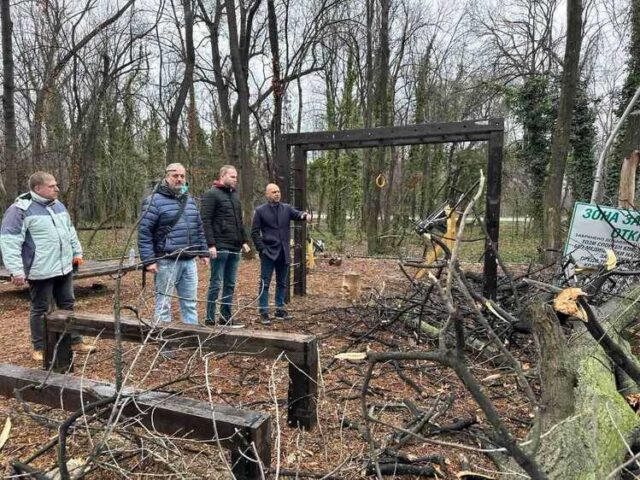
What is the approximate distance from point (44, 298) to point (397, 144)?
4.70 metres

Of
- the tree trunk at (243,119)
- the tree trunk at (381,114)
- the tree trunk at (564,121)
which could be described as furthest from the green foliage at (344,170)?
the tree trunk at (564,121)

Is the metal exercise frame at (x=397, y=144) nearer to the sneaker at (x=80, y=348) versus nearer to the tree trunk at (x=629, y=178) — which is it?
the tree trunk at (x=629, y=178)

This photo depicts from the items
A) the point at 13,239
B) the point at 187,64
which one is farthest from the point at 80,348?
the point at 187,64

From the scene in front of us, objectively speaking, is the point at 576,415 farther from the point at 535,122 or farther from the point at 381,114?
the point at 535,122

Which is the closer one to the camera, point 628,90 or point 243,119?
point 628,90

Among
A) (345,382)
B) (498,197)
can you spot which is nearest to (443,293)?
(345,382)

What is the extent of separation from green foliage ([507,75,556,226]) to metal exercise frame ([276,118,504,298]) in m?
10.2

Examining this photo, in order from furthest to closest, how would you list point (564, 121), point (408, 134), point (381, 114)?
point (381, 114)
point (564, 121)
point (408, 134)

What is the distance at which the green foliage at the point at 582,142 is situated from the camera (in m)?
13.7

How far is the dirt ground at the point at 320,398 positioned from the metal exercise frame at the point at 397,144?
1.36m

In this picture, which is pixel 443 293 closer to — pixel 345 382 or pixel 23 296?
pixel 345 382

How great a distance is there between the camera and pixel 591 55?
15.8 metres

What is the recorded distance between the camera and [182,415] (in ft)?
6.63

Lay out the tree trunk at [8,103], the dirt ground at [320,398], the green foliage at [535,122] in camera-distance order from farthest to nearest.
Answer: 1. the green foliage at [535,122]
2. the tree trunk at [8,103]
3. the dirt ground at [320,398]
